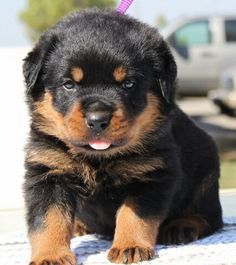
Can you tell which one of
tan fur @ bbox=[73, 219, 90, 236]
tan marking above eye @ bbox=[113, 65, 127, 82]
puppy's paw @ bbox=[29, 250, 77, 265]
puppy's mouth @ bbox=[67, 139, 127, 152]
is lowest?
tan fur @ bbox=[73, 219, 90, 236]

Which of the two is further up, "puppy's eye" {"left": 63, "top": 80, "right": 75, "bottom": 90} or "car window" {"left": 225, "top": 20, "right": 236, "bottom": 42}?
"car window" {"left": 225, "top": 20, "right": 236, "bottom": 42}

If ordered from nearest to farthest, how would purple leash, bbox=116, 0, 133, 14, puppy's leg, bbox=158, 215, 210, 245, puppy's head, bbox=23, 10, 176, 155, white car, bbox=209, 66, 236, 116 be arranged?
puppy's head, bbox=23, 10, 176, 155
puppy's leg, bbox=158, 215, 210, 245
purple leash, bbox=116, 0, 133, 14
white car, bbox=209, 66, 236, 116

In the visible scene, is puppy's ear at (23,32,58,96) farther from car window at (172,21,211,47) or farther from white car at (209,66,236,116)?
car window at (172,21,211,47)

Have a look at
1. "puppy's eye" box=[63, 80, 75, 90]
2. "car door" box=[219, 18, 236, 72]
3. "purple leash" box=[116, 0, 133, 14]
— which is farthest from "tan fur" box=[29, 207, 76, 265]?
"car door" box=[219, 18, 236, 72]

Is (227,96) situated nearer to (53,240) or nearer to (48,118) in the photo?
(48,118)

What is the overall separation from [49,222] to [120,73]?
0.77 meters

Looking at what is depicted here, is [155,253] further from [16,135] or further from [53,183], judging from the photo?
[16,135]

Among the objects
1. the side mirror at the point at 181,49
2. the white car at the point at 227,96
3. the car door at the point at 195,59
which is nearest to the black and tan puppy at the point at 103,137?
the white car at the point at 227,96

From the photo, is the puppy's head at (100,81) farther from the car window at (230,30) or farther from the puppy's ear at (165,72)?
the car window at (230,30)

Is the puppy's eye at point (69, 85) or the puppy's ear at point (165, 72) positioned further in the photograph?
the puppy's ear at point (165, 72)

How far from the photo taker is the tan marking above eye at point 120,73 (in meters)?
2.95

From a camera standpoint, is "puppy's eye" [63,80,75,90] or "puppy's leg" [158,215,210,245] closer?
"puppy's eye" [63,80,75,90]

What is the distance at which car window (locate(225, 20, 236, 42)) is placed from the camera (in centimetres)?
1658

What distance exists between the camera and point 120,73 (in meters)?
2.96
